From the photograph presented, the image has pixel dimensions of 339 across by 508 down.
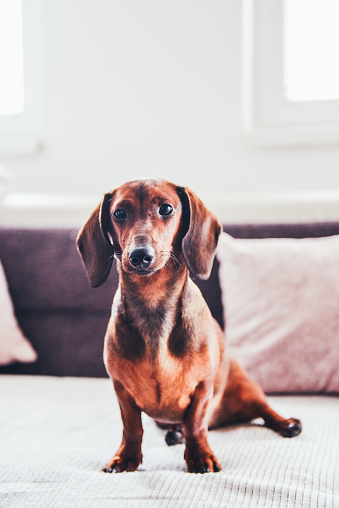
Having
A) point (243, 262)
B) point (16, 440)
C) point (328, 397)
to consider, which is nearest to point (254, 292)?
point (243, 262)

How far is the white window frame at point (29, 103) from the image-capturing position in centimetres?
187

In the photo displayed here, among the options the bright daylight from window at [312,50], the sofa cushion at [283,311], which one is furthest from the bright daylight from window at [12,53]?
the sofa cushion at [283,311]

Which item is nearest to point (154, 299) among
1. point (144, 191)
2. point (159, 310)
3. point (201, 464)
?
point (159, 310)

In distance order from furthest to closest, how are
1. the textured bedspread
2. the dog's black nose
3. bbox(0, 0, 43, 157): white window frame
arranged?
bbox(0, 0, 43, 157): white window frame < the textured bedspread < the dog's black nose

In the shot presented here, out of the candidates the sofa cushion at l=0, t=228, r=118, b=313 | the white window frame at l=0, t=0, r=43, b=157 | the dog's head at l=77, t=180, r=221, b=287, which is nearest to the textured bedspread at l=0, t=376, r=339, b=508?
the sofa cushion at l=0, t=228, r=118, b=313

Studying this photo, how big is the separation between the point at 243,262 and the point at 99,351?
1.14 feet

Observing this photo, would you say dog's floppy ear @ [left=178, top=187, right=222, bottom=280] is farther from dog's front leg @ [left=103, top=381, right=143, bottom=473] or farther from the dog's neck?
dog's front leg @ [left=103, top=381, right=143, bottom=473]

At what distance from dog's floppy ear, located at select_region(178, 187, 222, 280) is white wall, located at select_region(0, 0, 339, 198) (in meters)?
1.20

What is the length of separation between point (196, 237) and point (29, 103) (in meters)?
1.53

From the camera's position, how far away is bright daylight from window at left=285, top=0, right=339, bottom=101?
70.7 inches

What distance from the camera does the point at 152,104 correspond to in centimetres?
182

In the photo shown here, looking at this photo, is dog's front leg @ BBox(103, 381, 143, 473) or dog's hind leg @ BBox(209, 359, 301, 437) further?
dog's hind leg @ BBox(209, 359, 301, 437)

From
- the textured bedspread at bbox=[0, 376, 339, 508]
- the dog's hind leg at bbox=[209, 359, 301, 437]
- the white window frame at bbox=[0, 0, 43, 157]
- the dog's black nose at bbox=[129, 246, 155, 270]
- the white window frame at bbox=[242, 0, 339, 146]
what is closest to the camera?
the dog's black nose at bbox=[129, 246, 155, 270]

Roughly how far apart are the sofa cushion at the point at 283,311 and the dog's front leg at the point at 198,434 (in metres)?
0.38
